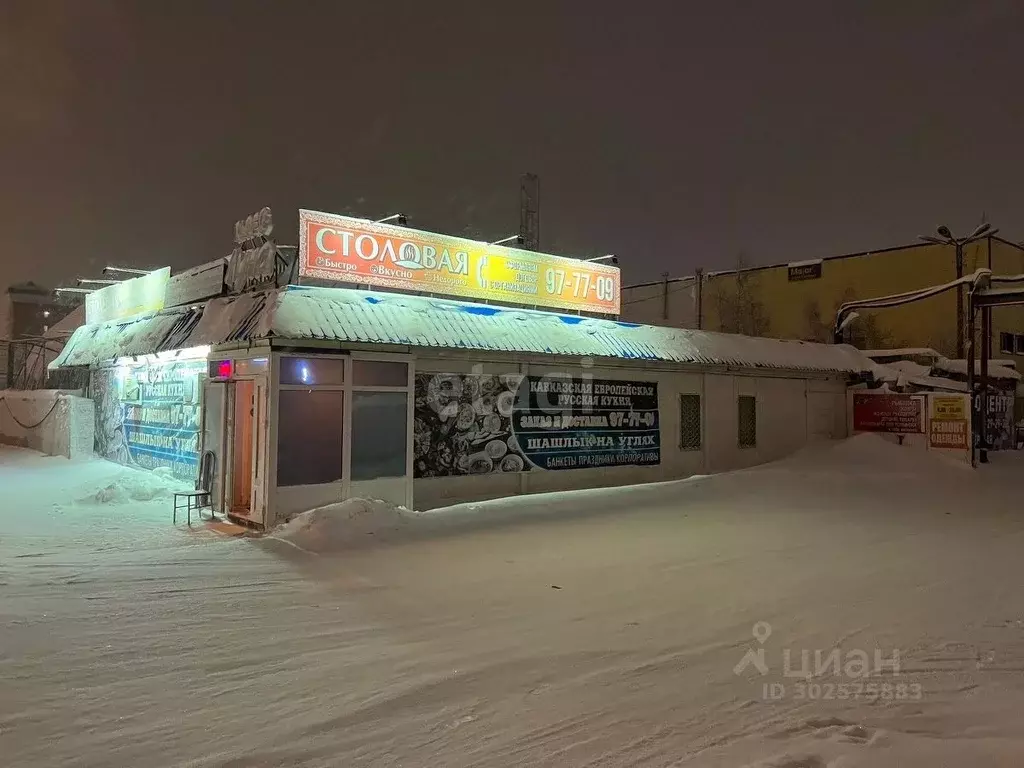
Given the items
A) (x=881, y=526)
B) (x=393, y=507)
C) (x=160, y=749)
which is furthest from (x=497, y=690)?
(x=881, y=526)

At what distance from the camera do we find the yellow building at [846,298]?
112 ft

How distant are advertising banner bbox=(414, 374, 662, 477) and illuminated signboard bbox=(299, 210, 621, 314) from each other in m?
1.69

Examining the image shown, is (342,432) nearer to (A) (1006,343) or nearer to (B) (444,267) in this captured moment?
(B) (444,267)

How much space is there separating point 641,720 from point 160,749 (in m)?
2.57

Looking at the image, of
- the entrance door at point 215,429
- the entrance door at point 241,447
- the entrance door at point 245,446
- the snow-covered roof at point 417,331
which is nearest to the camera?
the entrance door at point 245,446

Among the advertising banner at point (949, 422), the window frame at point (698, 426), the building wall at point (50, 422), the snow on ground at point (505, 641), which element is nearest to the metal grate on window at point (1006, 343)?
the advertising banner at point (949, 422)

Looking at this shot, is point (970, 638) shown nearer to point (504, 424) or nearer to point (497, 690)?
point (497, 690)

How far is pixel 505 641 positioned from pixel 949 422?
1521 centimetres

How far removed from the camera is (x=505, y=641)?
5.39 metres

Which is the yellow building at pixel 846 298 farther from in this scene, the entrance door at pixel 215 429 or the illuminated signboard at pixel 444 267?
the entrance door at pixel 215 429

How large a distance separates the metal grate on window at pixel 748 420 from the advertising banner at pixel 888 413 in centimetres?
412

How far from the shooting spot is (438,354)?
438 inches

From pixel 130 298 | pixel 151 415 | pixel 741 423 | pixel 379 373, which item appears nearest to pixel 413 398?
pixel 379 373

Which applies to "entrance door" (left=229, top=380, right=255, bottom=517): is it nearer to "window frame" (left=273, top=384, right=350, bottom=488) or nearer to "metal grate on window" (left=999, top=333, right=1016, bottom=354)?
"window frame" (left=273, top=384, right=350, bottom=488)
